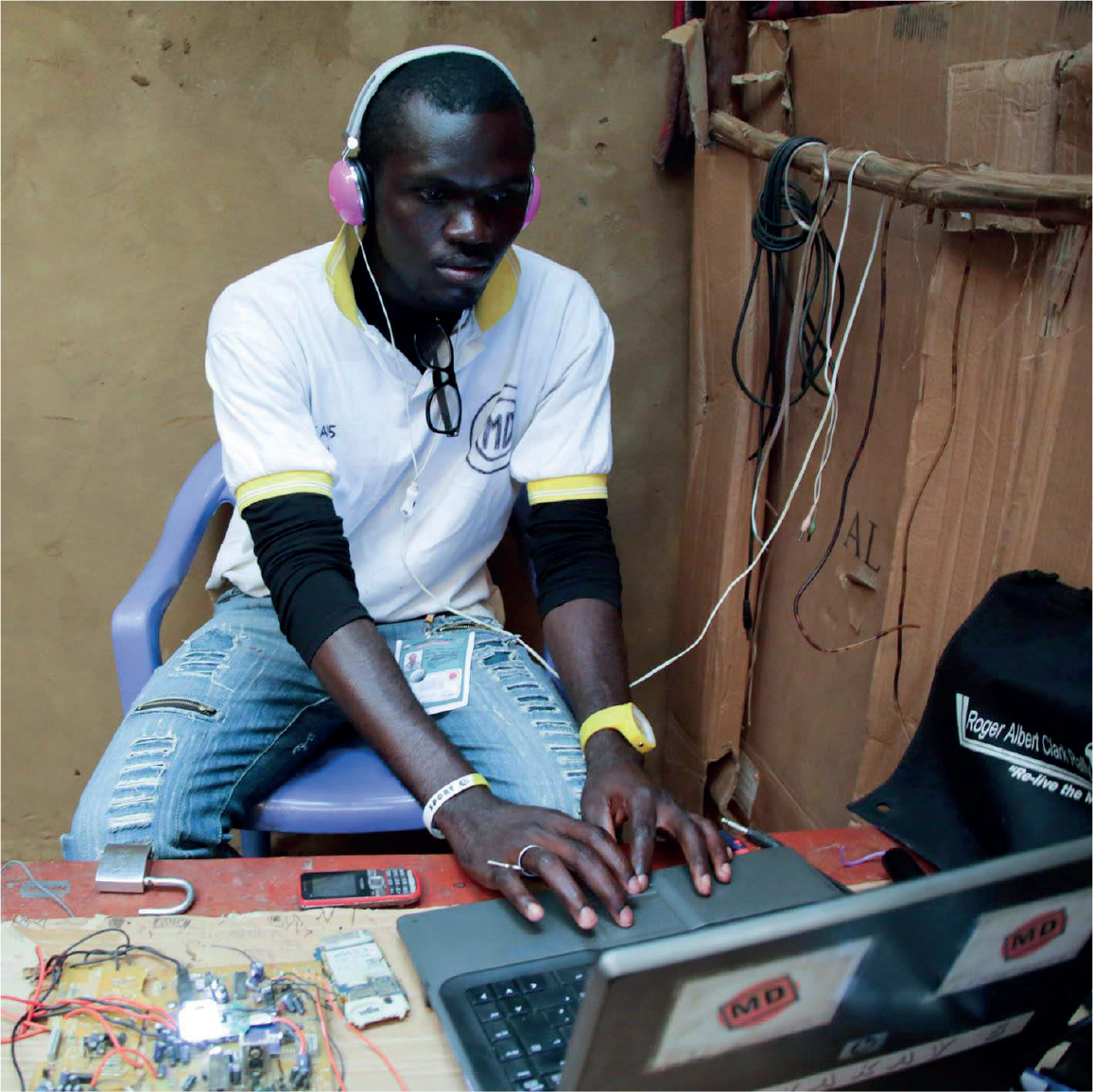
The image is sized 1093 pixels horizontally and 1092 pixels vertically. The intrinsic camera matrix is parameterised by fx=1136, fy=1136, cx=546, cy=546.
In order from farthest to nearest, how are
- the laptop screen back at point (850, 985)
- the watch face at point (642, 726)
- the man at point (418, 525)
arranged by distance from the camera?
the watch face at point (642, 726) → the man at point (418, 525) → the laptop screen back at point (850, 985)

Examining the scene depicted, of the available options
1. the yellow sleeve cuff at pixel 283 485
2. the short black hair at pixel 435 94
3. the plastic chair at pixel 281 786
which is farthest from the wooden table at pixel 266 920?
the short black hair at pixel 435 94

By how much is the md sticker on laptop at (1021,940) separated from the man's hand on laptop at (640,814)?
360 mm

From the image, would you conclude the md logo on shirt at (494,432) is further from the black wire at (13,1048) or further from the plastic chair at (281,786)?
the black wire at (13,1048)

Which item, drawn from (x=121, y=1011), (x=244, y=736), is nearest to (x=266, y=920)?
(x=121, y=1011)

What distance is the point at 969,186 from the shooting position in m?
1.07

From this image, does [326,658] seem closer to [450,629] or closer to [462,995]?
[450,629]

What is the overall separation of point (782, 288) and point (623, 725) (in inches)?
29.0

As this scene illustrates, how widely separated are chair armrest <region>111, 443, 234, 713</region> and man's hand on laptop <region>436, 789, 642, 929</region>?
65cm

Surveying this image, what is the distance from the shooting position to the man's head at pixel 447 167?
127cm

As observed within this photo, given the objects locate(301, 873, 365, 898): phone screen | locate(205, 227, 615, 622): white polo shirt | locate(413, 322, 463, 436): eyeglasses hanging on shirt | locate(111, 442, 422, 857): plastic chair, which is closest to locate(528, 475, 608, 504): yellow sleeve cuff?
locate(205, 227, 615, 622): white polo shirt

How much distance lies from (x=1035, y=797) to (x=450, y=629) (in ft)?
2.74

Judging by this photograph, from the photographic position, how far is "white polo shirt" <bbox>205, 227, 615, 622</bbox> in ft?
4.63

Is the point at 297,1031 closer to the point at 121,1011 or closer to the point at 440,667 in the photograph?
the point at 121,1011

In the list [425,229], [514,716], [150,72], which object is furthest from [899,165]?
[150,72]
